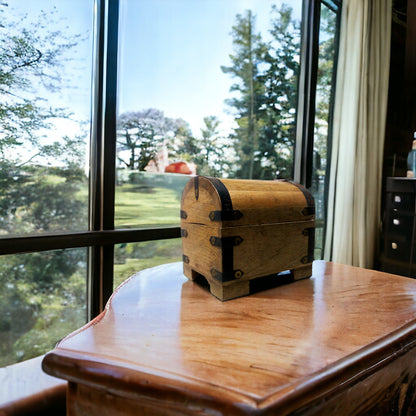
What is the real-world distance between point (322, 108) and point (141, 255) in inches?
76.5

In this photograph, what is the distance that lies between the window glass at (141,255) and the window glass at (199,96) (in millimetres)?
125

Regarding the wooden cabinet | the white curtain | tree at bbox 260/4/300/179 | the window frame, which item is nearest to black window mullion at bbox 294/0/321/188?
tree at bbox 260/4/300/179

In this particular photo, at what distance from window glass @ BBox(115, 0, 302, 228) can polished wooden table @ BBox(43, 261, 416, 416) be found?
3.17ft

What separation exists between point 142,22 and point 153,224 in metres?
1.10

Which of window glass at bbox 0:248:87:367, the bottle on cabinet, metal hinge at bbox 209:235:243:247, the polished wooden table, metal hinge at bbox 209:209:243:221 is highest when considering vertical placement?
the bottle on cabinet

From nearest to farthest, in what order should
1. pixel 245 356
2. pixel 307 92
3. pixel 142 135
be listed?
1. pixel 245 356
2. pixel 142 135
3. pixel 307 92

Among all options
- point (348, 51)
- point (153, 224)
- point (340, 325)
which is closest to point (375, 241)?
point (348, 51)

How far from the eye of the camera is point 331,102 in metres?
2.55

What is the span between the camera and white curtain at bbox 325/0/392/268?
2.39 metres

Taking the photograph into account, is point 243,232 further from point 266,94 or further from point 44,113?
point 266,94

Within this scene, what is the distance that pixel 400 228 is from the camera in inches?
88.9

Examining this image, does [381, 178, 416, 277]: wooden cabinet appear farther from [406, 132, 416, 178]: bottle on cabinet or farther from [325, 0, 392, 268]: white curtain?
[406, 132, 416, 178]: bottle on cabinet

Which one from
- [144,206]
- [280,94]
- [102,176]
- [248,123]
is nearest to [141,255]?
[144,206]

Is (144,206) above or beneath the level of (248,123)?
beneath
